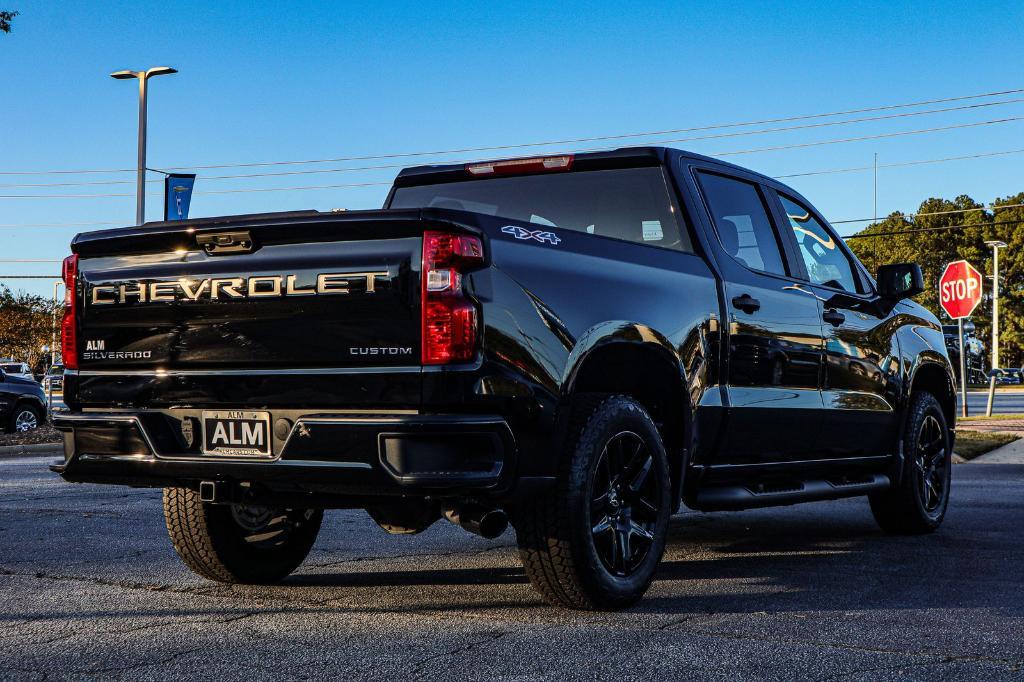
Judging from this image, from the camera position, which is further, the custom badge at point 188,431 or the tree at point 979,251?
the tree at point 979,251

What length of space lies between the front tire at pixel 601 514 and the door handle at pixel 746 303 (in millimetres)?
999

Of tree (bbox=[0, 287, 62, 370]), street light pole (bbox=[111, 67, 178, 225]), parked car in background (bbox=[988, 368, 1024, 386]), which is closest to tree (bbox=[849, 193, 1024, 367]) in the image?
parked car in background (bbox=[988, 368, 1024, 386])

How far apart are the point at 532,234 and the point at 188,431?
151 centimetres

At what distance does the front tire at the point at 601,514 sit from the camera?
4.70 metres

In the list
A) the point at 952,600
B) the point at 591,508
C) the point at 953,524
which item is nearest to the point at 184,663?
the point at 591,508

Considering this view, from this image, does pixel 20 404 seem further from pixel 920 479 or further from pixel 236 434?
pixel 236 434

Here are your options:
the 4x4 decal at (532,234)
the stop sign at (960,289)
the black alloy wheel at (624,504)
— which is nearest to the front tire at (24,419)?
the stop sign at (960,289)

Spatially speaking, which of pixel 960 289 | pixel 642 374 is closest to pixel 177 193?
pixel 960 289

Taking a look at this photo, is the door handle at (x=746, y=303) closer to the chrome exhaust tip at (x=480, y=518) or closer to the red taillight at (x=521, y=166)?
the red taillight at (x=521, y=166)

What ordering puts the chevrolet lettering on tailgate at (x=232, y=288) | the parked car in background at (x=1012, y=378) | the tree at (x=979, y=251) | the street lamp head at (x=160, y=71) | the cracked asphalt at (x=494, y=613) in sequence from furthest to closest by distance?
the tree at (x=979, y=251) < the parked car in background at (x=1012, y=378) < the street lamp head at (x=160, y=71) < the chevrolet lettering on tailgate at (x=232, y=288) < the cracked asphalt at (x=494, y=613)

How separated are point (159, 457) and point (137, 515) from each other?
3.74m

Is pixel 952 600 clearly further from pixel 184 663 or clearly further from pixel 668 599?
pixel 184 663

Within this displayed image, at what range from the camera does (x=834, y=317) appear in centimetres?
681

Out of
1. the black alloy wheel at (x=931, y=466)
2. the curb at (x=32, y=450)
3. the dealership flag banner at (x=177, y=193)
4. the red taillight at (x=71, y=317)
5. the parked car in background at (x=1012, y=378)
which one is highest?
the dealership flag banner at (x=177, y=193)
